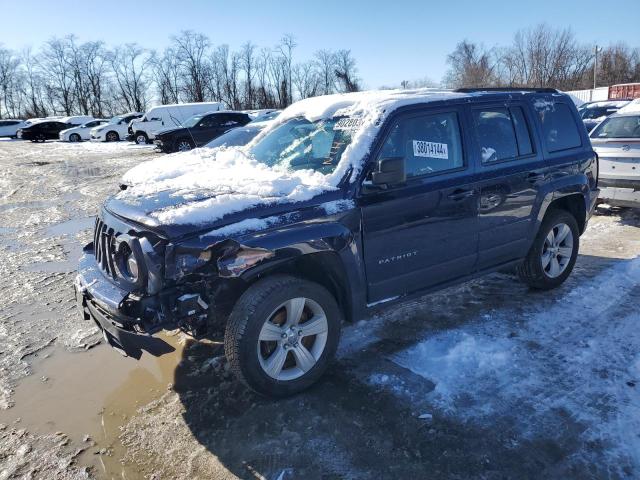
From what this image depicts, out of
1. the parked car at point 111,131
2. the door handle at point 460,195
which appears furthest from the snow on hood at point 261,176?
the parked car at point 111,131

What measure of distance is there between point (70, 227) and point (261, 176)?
6137 millimetres

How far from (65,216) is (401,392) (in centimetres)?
839

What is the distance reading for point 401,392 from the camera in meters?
3.35

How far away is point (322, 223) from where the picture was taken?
3273 mm

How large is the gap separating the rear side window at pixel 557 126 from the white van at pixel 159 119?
23892 millimetres

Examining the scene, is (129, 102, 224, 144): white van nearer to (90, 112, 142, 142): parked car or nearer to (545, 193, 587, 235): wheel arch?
(90, 112, 142, 142): parked car

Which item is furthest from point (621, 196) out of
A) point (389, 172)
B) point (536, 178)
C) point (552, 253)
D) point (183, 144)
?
point (183, 144)

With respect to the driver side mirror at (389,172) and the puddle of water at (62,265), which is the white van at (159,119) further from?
the driver side mirror at (389,172)

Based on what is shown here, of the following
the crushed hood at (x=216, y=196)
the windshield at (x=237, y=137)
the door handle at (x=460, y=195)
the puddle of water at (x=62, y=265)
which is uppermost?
the windshield at (x=237, y=137)

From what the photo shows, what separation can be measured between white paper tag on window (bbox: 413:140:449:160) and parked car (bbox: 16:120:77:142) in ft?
134

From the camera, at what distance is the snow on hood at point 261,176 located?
3.13 metres

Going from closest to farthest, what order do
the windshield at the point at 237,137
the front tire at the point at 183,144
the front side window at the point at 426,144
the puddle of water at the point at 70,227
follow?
the front side window at the point at 426,144
the puddle of water at the point at 70,227
the windshield at the point at 237,137
the front tire at the point at 183,144

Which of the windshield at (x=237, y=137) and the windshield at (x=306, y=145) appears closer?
the windshield at (x=306, y=145)

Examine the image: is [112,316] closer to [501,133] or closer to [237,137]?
[501,133]
